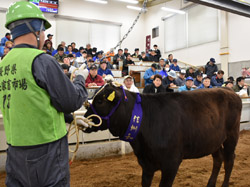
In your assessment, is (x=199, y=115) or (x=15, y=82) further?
(x=199, y=115)

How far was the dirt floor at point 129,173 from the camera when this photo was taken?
3.26 meters

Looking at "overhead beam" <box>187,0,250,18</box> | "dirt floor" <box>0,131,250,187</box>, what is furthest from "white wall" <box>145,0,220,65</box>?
"dirt floor" <box>0,131,250,187</box>

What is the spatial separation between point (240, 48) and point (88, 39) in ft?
37.0

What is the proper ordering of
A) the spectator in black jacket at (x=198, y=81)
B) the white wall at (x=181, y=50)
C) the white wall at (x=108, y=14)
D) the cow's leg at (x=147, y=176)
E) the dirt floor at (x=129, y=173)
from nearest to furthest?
the cow's leg at (x=147, y=176), the dirt floor at (x=129, y=173), the spectator in black jacket at (x=198, y=81), the white wall at (x=181, y=50), the white wall at (x=108, y=14)

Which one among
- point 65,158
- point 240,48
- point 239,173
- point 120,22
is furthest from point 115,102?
point 120,22

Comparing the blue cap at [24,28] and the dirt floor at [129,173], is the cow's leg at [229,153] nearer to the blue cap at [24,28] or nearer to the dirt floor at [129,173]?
the dirt floor at [129,173]

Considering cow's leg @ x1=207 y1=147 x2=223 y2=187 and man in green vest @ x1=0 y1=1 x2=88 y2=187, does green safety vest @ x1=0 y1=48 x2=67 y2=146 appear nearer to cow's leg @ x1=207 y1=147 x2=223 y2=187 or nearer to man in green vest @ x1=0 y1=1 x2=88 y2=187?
man in green vest @ x1=0 y1=1 x2=88 y2=187

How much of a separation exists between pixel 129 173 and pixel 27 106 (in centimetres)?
270

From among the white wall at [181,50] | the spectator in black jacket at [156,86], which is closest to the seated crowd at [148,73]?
the spectator in black jacket at [156,86]

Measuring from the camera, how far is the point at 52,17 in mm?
16406

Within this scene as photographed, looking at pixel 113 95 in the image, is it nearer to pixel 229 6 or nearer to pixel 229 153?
pixel 229 153

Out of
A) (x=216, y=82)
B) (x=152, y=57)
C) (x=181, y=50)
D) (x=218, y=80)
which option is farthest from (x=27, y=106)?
(x=181, y=50)

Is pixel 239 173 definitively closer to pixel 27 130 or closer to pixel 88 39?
pixel 27 130

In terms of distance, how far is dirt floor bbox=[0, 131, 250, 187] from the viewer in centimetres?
326
